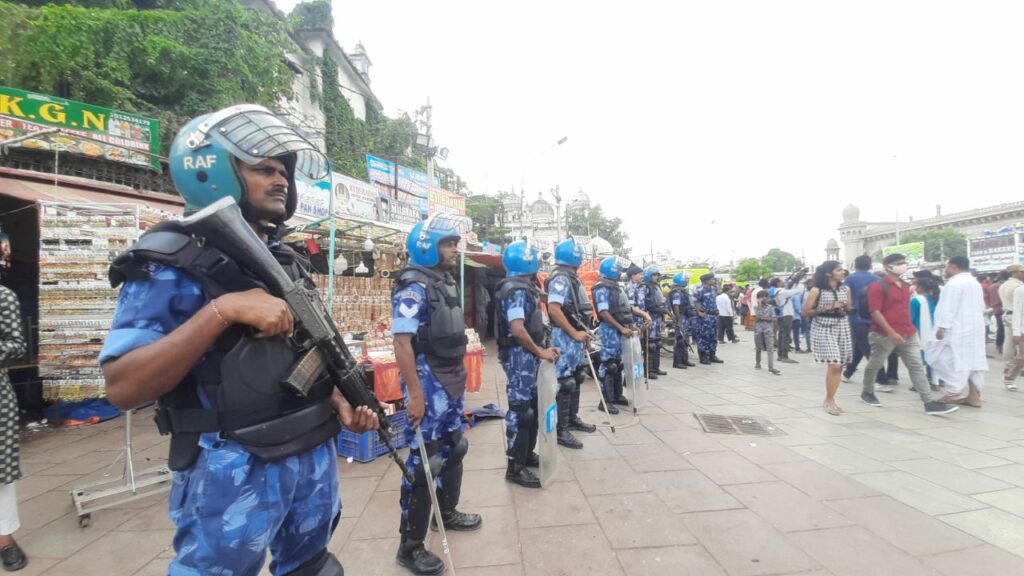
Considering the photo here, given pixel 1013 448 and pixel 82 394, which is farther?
pixel 82 394

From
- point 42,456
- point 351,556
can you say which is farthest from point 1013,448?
point 42,456

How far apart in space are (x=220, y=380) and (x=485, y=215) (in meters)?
29.1

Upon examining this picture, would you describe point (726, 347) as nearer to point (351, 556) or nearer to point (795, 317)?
point (795, 317)

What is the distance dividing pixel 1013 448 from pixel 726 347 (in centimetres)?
786

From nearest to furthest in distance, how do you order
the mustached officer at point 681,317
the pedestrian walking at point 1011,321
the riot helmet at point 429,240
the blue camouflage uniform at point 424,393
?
the blue camouflage uniform at point 424,393 → the riot helmet at point 429,240 → the pedestrian walking at point 1011,321 → the mustached officer at point 681,317

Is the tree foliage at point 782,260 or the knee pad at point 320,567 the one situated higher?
the tree foliage at point 782,260

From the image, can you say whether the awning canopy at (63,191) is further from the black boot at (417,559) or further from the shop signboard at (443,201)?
the black boot at (417,559)

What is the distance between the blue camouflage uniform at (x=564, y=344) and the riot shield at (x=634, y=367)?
39.4 inches

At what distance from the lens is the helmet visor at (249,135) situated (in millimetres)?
1260

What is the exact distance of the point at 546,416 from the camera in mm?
3223

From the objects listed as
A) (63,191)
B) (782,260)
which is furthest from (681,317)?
(782,260)

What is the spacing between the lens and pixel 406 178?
11039mm

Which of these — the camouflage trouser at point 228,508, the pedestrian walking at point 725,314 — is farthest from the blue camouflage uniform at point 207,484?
the pedestrian walking at point 725,314

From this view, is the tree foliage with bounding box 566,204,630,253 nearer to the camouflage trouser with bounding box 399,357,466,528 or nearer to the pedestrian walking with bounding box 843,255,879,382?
the pedestrian walking with bounding box 843,255,879,382
